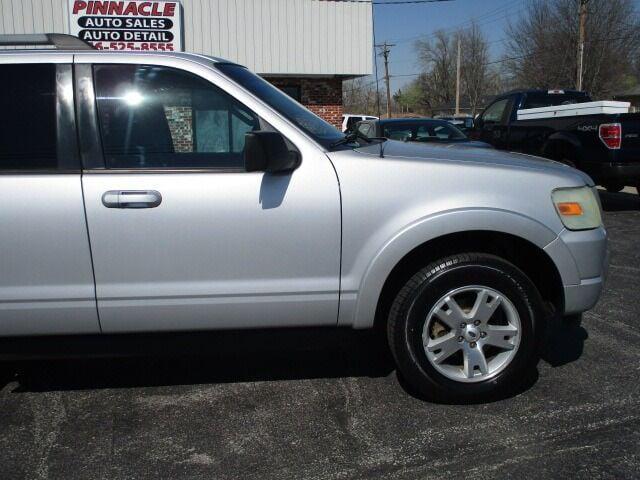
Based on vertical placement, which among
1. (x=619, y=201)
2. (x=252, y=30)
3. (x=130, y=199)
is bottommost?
(x=619, y=201)

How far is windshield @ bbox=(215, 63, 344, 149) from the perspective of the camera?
323 cm

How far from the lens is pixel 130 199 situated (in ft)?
9.74

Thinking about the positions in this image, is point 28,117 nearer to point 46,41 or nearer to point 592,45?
point 46,41

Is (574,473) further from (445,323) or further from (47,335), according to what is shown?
(47,335)

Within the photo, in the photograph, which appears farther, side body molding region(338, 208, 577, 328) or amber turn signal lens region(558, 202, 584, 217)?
amber turn signal lens region(558, 202, 584, 217)

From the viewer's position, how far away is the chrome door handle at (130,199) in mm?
2965

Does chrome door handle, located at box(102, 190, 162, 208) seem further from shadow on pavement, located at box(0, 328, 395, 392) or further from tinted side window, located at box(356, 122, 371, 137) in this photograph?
tinted side window, located at box(356, 122, 371, 137)

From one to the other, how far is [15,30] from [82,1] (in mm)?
1684

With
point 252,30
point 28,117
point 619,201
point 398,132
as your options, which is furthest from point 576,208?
point 252,30

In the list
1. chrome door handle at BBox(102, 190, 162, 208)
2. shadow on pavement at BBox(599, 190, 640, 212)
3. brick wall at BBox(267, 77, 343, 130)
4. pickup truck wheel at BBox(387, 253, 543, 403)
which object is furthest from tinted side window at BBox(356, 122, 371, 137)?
brick wall at BBox(267, 77, 343, 130)

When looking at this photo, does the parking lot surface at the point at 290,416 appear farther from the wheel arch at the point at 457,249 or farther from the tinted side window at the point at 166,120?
the tinted side window at the point at 166,120

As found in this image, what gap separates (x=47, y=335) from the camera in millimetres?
3113

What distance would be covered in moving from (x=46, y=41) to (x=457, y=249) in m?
2.47

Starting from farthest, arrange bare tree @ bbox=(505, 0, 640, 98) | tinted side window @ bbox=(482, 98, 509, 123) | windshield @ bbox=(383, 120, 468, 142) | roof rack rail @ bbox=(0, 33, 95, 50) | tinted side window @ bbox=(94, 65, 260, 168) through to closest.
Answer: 1. bare tree @ bbox=(505, 0, 640, 98)
2. tinted side window @ bbox=(482, 98, 509, 123)
3. windshield @ bbox=(383, 120, 468, 142)
4. roof rack rail @ bbox=(0, 33, 95, 50)
5. tinted side window @ bbox=(94, 65, 260, 168)
